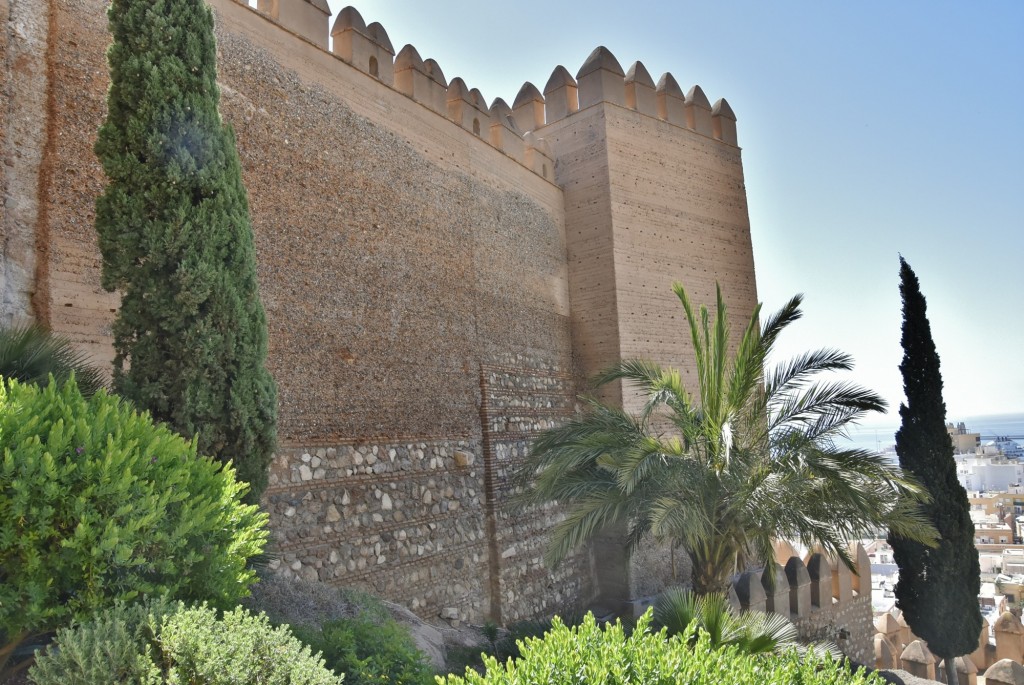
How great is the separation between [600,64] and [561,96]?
660 millimetres

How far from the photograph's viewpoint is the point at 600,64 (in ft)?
32.3

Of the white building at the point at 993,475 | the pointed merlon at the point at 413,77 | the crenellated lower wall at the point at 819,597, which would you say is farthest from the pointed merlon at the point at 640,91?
Result: the white building at the point at 993,475

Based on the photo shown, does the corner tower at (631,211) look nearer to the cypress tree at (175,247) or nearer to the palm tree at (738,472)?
the palm tree at (738,472)

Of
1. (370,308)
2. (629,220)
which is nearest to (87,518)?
(370,308)

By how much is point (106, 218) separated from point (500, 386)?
15.3 feet

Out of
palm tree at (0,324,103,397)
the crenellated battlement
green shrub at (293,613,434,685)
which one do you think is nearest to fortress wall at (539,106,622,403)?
the crenellated battlement

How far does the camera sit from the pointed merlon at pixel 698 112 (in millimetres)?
10998

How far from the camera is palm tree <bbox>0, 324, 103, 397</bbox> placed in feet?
11.8

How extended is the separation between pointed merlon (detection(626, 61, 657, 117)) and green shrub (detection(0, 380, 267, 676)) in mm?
8580

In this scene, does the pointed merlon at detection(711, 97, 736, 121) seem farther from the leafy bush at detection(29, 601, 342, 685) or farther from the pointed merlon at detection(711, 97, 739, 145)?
the leafy bush at detection(29, 601, 342, 685)

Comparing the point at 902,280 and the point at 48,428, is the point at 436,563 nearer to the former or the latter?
the point at 48,428

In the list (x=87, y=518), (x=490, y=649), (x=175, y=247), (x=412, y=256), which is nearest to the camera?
(x=87, y=518)

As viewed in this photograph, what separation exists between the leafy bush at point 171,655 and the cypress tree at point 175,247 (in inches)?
68.1

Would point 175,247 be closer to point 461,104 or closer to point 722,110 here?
point 461,104
